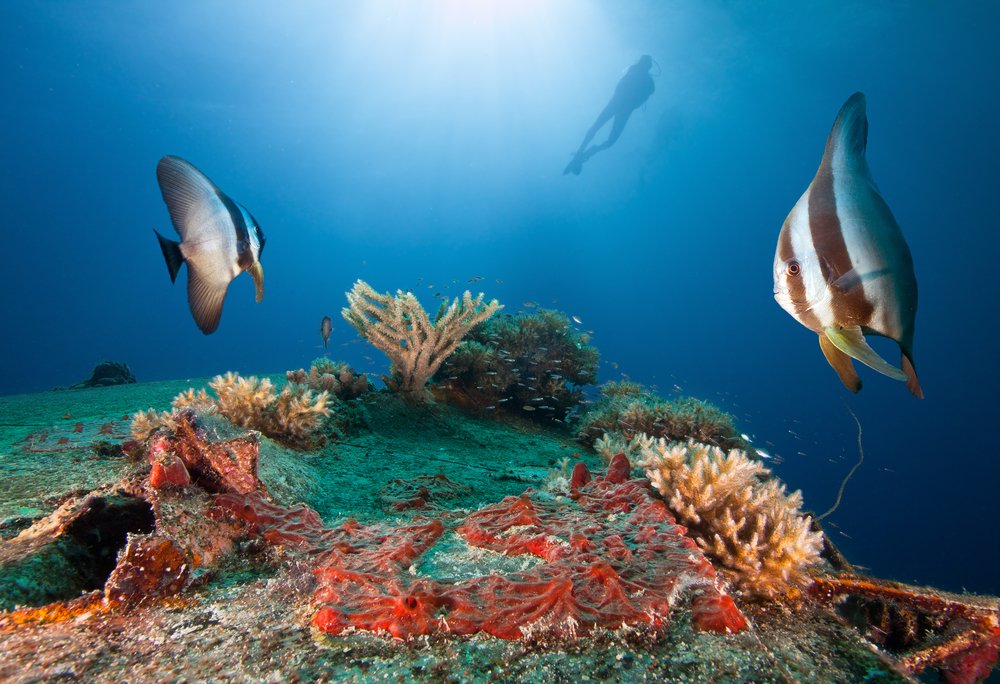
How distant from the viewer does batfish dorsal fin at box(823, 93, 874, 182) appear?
1.49 m

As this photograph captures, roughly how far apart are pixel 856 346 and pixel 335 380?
5.68m

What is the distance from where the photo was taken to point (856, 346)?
4.47 ft

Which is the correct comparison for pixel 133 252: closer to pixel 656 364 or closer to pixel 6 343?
pixel 6 343

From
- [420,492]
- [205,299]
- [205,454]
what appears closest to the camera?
[205,454]

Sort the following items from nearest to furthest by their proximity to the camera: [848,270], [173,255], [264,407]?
[848,270], [173,255], [264,407]

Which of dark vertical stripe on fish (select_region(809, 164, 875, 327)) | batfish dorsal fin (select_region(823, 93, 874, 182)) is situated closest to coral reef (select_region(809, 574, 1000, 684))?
dark vertical stripe on fish (select_region(809, 164, 875, 327))

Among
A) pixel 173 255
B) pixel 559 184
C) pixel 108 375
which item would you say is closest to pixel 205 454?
pixel 173 255

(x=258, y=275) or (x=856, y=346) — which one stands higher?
(x=258, y=275)

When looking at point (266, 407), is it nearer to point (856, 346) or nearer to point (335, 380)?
point (335, 380)

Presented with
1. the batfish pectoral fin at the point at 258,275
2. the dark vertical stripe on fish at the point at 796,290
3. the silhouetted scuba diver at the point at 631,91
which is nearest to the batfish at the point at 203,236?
the batfish pectoral fin at the point at 258,275

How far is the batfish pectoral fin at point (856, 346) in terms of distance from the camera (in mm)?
1355

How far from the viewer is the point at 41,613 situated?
1228 mm

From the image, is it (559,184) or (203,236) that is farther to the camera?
(559,184)

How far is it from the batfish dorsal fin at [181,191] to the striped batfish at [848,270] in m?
3.18
